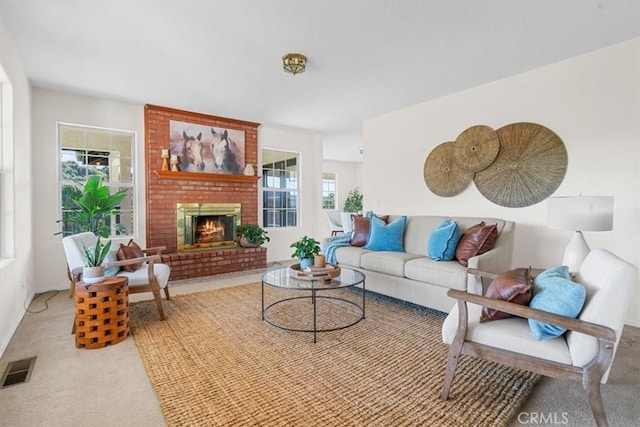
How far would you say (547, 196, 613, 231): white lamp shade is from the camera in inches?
99.1

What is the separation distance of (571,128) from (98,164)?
19.2 feet

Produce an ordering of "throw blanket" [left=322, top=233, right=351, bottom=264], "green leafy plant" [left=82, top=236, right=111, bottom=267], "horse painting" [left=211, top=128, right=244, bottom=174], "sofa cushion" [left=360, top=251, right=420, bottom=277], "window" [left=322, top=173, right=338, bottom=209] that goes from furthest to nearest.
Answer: "window" [left=322, top=173, right=338, bottom=209]
"horse painting" [left=211, top=128, right=244, bottom=174]
"throw blanket" [left=322, top=233, right=351, bottom=264]
"sofa cushion" [left=360, top=251, right=420, bottom=277]
"green leafy plant" [left=82, top=236, right=111, bottom=267]

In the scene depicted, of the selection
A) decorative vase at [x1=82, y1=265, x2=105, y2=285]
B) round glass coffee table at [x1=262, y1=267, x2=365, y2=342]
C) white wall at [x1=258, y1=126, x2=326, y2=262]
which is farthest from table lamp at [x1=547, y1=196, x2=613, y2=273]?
white wall at [x1=258, y1=126, x2=326, y2=262]

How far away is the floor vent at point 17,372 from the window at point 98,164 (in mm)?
2424

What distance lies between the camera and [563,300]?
1548 millimetres

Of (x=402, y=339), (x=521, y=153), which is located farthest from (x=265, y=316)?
(x=521, y=153)

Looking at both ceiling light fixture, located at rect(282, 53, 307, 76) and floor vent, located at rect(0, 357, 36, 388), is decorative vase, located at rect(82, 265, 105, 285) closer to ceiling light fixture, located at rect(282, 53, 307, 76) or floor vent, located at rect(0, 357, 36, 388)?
A: floor vent, located at rect(0, 357, 36, 388)

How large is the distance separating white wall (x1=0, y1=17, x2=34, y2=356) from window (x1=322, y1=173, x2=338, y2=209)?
7.39 metres

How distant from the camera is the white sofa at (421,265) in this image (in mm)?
2948

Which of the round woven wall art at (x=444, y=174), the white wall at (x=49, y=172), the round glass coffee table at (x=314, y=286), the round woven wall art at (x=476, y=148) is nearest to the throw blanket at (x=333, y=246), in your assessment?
the round glass coffee table at (x=314, y=286)

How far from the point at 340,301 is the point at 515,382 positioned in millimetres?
1859

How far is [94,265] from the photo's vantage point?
269cm

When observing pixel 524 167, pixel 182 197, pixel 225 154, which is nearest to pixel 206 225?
pixel 182 197

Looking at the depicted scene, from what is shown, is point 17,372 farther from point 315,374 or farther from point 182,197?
point 182,197
